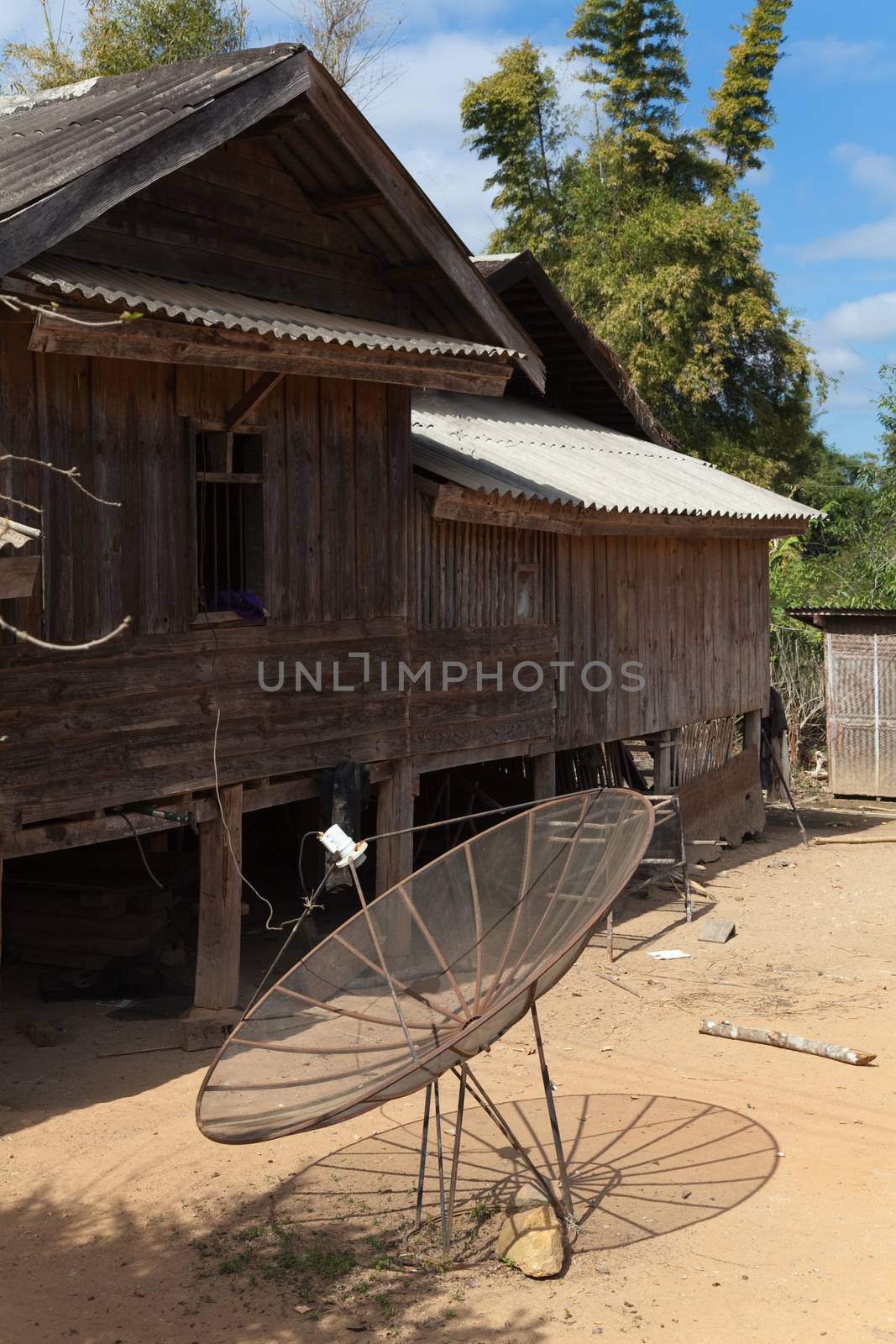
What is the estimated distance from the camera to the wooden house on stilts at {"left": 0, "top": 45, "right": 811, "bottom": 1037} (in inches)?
286

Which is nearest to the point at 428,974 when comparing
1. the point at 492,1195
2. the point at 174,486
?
Result: the point at 492,1195

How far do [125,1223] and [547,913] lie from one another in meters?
2.44

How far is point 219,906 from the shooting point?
8.80 m

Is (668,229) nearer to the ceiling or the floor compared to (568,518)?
nearer to the ceiling

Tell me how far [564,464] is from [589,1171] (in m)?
7.64

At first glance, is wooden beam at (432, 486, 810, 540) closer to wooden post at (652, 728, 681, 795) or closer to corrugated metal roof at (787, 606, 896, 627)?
wooden post at (652, 728, 681, 795)

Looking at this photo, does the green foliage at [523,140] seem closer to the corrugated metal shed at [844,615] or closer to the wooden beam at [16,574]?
the corrugated metal shed at [844,615]

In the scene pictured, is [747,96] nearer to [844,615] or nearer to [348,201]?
[844,615]

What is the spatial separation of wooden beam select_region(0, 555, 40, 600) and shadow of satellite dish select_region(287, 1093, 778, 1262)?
317cm

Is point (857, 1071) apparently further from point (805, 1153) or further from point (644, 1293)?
point (644, 1293)

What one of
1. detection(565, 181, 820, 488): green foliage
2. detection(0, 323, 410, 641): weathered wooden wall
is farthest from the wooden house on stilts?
Answer: detection(565, 181, 820, 488): green foliage

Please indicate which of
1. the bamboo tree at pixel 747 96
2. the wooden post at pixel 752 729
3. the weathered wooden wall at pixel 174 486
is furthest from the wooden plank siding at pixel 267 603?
the bamboo tree at pixel 747 96

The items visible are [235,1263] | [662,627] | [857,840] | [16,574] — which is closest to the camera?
[235,1263]

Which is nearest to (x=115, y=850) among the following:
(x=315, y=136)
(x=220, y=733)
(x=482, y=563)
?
(x=220, y=733)
